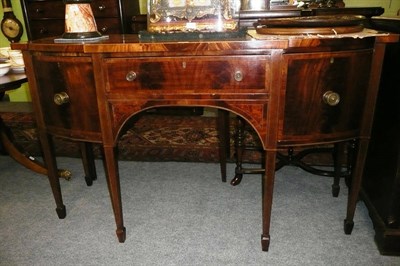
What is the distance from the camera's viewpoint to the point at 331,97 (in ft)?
3.98

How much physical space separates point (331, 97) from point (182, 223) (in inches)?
39.2

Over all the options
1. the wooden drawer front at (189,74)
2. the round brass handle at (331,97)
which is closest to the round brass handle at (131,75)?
the wooden drawer front at (189,74)

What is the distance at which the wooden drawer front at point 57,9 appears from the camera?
9.89 feet

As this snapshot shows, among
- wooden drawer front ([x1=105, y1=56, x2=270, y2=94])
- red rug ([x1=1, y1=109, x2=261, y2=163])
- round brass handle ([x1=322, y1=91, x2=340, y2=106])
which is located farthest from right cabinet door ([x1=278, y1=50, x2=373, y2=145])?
red rug ([x1=1, y1=109, x2=261, y2=163])

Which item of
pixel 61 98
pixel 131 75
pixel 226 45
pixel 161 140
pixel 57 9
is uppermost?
pixel 57 9

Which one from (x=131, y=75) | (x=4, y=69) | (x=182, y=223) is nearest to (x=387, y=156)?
(x=182, y=223)

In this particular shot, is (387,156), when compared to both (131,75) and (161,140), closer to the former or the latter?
(131,75)

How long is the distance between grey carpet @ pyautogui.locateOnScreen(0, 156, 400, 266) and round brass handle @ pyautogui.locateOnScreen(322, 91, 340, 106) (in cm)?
72

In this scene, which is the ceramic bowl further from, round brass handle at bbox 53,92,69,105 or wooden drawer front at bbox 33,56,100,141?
round brass handle at bbox 53,92,69,105

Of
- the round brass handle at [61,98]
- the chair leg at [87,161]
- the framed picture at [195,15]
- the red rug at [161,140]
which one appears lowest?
the red rug at [161,140]

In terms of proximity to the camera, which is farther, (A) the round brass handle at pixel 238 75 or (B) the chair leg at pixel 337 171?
(B) the chair leg at pixel 337 171

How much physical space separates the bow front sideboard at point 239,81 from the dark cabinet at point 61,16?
1.81m

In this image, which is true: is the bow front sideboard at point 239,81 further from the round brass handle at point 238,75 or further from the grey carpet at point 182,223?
the grey carpet at point 182,223

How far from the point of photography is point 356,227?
1.63 meters
